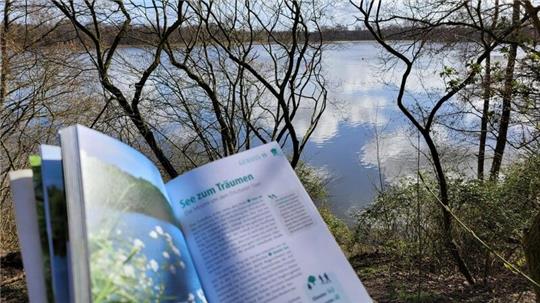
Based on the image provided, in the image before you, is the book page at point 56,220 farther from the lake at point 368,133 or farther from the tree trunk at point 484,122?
the tree trunk at point 484,122

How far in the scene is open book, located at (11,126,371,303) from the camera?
50 cm

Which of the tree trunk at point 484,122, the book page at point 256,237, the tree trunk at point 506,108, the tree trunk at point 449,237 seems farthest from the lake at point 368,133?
the book page at point 256,237

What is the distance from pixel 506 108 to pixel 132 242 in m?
7.15

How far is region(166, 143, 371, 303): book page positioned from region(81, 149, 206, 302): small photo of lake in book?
0.03 metres

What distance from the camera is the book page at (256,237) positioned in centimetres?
60

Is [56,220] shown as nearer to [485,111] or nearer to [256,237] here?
[256,237]

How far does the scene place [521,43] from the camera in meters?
5.26

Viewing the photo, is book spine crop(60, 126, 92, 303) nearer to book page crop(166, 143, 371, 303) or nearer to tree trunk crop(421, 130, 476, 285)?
book page crop(166, 143, 371, 303)

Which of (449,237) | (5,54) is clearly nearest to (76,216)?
(449,237)

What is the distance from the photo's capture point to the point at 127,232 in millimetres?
542

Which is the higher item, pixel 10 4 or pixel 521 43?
pixel 10 4

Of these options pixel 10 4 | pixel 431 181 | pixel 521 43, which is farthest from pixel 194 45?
pixel 521 43

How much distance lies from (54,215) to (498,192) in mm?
5568

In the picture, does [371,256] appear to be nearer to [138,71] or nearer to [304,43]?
[304,43]
